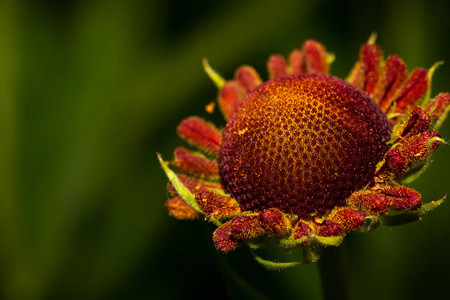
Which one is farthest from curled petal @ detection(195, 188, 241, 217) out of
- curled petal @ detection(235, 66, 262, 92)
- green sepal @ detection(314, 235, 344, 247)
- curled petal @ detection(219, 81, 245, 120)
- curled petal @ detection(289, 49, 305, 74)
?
curled petal @ detection(289, 49, 305, 74)

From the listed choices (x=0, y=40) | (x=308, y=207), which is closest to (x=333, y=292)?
(x=308, y=207)

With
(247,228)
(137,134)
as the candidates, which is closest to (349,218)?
(247,228)

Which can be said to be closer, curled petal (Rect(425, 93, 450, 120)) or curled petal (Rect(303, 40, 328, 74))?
curled petal (Rect(425, 93, 450, 120))

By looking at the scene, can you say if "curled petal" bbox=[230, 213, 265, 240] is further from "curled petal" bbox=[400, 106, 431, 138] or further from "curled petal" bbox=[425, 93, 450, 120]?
"curled petal" bbox=[425, 93, 450, 120]

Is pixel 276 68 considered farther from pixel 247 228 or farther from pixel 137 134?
pixel 137 134

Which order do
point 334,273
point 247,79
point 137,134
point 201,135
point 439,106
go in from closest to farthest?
point 439,106 < point 334,273 < point 201,135 < point 247,79 < point 137,134
